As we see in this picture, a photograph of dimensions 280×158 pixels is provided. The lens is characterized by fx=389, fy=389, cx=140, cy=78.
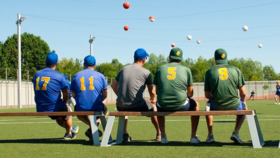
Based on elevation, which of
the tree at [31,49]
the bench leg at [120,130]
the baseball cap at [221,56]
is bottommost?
the bench leg at [120,130]

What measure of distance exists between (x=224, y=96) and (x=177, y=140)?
1.56 metres

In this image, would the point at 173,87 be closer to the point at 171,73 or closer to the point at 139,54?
the point at 171,73

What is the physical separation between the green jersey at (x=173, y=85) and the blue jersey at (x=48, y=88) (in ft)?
6.92

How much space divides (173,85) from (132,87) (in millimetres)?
780

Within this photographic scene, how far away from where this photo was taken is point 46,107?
779 centimetres

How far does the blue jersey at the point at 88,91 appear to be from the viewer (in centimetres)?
761

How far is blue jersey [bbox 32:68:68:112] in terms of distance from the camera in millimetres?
7742

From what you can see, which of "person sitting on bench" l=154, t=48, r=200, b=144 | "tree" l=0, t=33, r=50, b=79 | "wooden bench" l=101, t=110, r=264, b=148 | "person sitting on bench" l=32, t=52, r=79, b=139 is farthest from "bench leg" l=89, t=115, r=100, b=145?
"tree" l=0, t=33, r=50, b=79

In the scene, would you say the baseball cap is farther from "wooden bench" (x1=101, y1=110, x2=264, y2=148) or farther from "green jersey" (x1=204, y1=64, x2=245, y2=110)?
"wooden bench" (x1=101, y1=110, x2=264, y2=148)

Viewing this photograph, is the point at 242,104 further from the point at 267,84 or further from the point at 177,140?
the point at 267,84

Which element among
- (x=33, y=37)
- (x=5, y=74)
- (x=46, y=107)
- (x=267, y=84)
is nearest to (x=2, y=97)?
(x=5, y=74)

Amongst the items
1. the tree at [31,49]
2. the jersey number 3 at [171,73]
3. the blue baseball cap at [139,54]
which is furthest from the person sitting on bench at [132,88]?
the tree at [31,49]

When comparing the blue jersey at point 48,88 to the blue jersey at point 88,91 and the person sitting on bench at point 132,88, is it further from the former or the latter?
the person sitting on bench at point 132,88

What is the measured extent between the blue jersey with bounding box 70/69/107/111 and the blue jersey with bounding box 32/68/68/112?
0.33 meters
